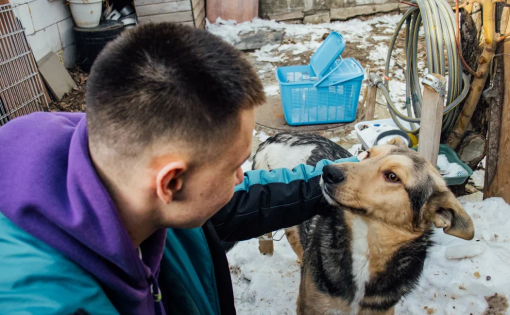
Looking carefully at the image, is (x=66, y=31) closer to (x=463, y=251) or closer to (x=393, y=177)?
(x=393, y=177)

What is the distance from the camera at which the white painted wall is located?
20.8 feet

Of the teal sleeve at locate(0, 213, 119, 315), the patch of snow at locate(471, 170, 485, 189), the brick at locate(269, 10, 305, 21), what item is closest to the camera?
the teal sleeve at locate(0, 213, 119, 315)

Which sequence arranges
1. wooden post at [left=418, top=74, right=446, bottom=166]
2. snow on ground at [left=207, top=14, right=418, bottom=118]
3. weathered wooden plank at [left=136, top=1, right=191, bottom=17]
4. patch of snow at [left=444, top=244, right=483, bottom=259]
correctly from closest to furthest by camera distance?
wooden post at [left=418, top=74, right=446, bottom=166] < patch of snow at [left=444, top=244, right=483, bottom=259] < snow on ground at [left=207, top=14, right=418, bottom=118] < weathered wooden plank at [left=136, top=1, right=191, bottom=17]

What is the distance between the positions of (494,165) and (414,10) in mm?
1829

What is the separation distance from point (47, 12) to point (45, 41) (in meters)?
0.54

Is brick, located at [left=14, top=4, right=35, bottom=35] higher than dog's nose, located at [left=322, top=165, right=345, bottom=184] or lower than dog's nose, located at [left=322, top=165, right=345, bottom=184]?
higher

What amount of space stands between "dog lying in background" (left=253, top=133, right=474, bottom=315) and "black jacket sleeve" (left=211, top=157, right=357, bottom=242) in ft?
0.48

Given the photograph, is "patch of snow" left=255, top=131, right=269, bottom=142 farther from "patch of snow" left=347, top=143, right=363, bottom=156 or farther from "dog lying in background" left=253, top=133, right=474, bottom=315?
"dog lying in background" left=253, top=133, right=474, bottom=315

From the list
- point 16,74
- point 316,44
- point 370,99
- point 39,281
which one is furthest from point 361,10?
point 39,281

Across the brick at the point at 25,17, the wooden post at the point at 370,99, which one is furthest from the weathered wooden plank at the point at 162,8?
the wooden post at the point at 370,99

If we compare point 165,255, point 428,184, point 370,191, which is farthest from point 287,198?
point 428,184

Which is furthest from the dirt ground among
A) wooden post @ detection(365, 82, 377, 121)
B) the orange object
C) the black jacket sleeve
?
the black jacket sleeve

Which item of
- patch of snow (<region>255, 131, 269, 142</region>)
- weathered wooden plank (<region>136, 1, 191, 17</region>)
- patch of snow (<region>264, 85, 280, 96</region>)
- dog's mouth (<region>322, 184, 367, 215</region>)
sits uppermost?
weathered wooden plank (<region>136, 1, 191, 17</region>)

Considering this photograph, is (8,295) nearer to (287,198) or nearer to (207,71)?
(207,71)
